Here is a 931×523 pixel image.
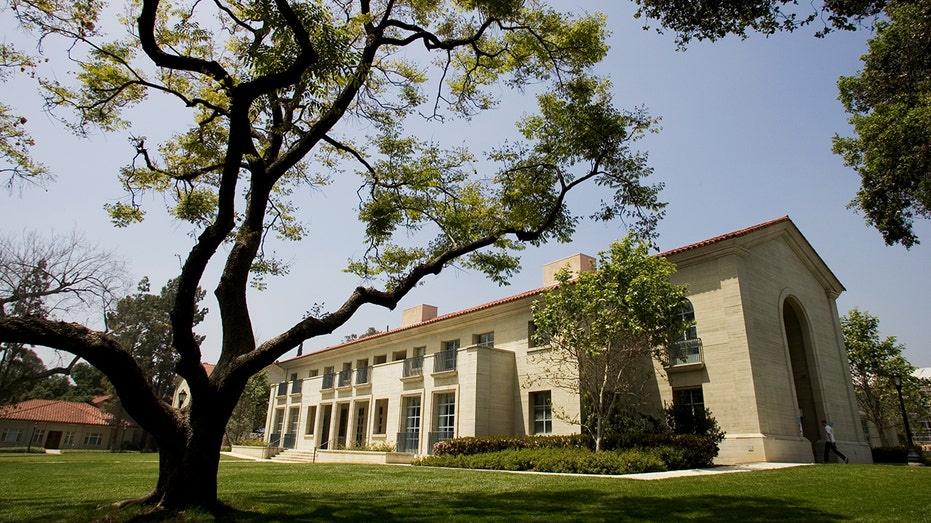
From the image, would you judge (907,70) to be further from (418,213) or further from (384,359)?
(384,359)

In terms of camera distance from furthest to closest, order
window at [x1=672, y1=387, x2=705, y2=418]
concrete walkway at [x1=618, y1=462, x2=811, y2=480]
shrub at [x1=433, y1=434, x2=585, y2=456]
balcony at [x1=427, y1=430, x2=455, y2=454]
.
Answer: balcony at [x1=427, y1=430, x2=455, y2=454], shrub at [x1=433, y1=434, x2=585, y2=456], window at [x1=672, y1=387, x2=705, y2=418], concrete walkway at [x1=618, y1=462, x2=811, y2=480]

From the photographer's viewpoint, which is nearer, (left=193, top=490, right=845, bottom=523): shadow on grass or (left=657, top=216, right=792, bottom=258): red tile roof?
(left=193, top=490, right=845, bottom=523): shadow on grass

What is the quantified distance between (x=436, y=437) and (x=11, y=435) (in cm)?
4853

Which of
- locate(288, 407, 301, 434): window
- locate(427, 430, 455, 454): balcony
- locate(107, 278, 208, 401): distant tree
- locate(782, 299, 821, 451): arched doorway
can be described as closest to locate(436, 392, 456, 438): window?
locate(427, 430, 455, 454): balcony

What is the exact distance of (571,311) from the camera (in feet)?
57.1

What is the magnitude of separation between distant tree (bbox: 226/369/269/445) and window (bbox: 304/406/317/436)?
8.91 meters

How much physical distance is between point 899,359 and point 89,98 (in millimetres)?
39761

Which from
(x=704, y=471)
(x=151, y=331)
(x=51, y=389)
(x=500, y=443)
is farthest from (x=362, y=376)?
(x=51, y=389)

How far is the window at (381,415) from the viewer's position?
2829cm

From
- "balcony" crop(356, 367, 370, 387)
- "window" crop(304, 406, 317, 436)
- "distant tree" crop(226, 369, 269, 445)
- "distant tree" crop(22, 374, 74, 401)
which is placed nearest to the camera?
"balcony" crop(356, 367, 370, 387)

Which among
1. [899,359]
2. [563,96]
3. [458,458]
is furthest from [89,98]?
[899,359]

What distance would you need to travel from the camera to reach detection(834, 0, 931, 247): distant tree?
13.3 metres

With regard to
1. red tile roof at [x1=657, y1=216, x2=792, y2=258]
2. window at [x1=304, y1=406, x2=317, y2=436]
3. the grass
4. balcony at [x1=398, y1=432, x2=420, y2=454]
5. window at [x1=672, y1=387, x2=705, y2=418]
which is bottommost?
the grass

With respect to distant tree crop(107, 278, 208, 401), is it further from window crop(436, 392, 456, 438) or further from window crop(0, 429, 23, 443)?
window crop(436, 392, 456, 438)
